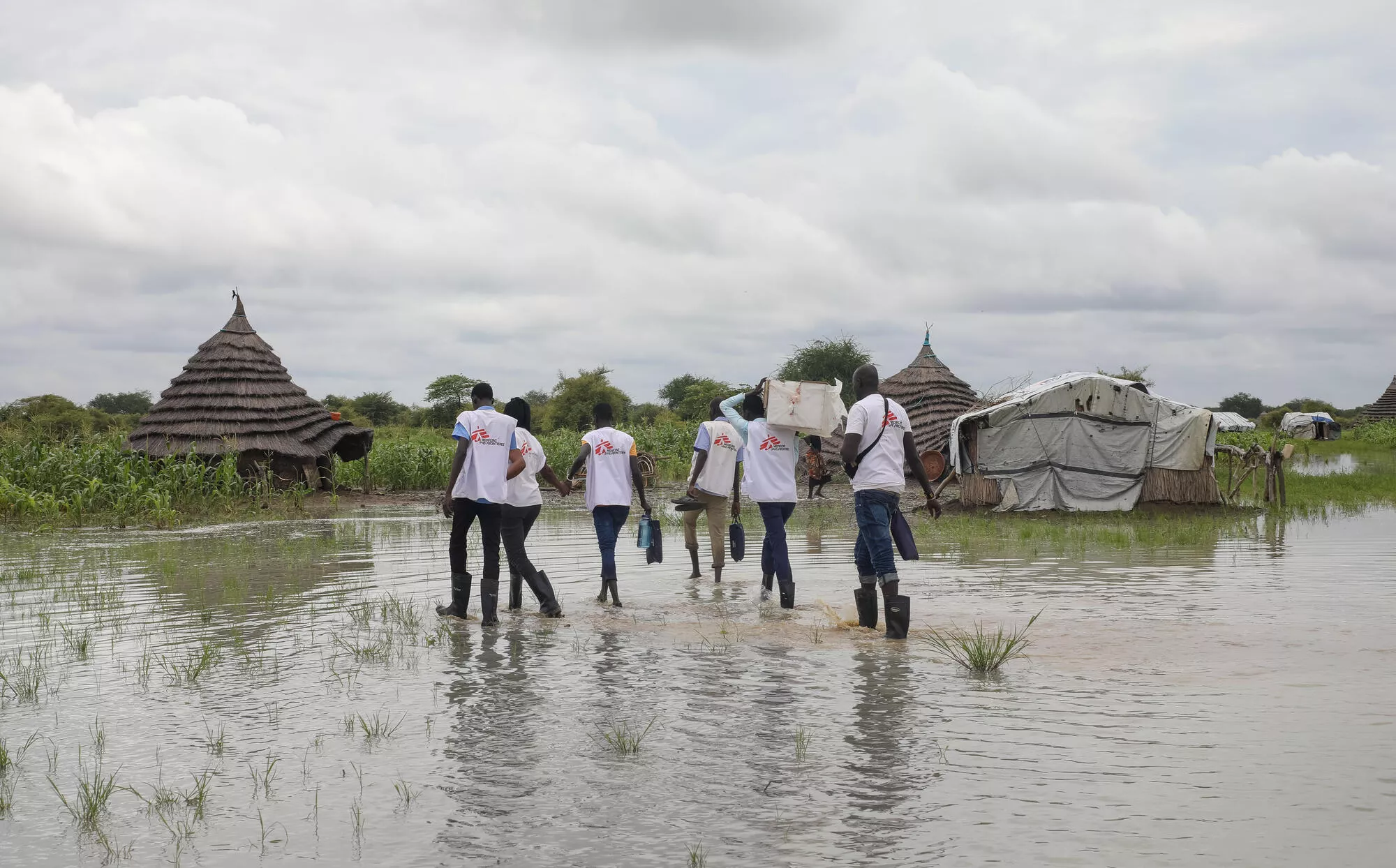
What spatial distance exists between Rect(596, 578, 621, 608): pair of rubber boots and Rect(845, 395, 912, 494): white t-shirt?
2.67m

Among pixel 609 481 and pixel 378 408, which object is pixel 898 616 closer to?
pixel 609 481

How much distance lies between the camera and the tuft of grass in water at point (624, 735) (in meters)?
5.44

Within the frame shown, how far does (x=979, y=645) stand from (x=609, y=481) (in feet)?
13.3

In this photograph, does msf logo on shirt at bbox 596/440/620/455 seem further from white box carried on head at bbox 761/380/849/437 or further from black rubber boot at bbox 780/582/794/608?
black rubber boot at bbox 780/582/794/608

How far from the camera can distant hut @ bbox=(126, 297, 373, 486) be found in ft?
77.3

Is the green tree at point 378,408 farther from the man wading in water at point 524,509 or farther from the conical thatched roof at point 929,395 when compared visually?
the man wading in water at point 524,509

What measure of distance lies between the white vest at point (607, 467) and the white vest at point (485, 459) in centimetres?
105

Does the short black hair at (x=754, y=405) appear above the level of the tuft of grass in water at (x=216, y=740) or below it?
above

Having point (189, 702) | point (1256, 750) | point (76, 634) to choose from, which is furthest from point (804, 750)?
point (76, 634)

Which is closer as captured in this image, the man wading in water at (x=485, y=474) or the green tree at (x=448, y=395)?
the man wading in water at (x=485, y=474)

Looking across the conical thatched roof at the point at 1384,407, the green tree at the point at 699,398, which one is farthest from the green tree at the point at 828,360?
the conical thatched roof at the point at 1384,407

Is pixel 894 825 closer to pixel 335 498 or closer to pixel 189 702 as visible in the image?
pixel 189 702

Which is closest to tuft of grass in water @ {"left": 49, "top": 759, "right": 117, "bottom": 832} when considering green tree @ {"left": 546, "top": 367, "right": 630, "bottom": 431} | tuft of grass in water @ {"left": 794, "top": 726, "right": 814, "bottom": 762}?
tuft of grass in water @ {"left": 794, "top": 726, "right": 814, "bottom": 762}

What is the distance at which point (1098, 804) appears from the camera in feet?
15.0
